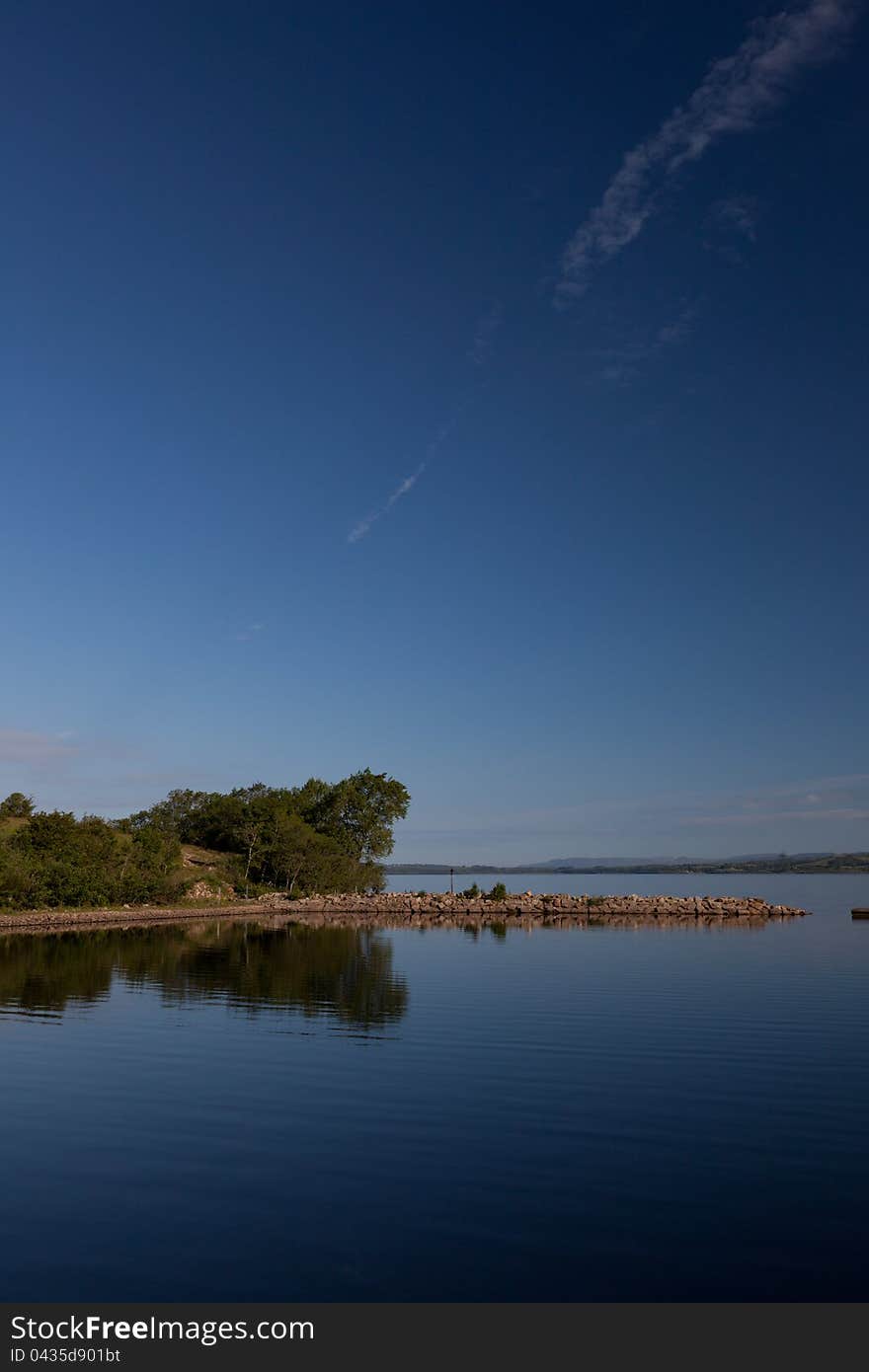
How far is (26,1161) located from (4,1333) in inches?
275

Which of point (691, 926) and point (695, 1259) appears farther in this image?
point (691, 926)

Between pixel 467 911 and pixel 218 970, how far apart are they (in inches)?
2647

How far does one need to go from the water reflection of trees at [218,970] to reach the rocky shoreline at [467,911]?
1685 cm

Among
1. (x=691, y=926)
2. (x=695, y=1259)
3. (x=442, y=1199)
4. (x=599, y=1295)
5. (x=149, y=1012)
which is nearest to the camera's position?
(x=599, y=1295)

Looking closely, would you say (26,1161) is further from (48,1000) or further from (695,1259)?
(48,1000)

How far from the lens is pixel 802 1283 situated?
12984mm

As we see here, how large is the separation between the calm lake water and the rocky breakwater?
197 ft

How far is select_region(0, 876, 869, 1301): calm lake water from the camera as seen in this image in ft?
43.9

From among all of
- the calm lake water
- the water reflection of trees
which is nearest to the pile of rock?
the water reflection of trees

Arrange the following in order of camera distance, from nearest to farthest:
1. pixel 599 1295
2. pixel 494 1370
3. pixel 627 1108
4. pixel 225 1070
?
pixel 494 1370
pixel 599 1295
pixel 627 1108
pixel 225 1070

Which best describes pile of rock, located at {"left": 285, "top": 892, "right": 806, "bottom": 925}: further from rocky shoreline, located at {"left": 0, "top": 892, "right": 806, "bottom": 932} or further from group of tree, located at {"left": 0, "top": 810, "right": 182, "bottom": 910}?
group of tree, located at {"left": 0, "top": 810, "right": 182, "bottom": 910}

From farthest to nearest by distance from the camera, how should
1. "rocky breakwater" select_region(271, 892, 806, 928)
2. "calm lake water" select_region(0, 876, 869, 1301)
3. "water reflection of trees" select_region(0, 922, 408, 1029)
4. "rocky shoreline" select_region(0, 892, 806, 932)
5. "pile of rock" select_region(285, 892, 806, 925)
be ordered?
"pile of rock" select_region(285, 892, 806, 925) < "rocky breakwater" select_region(271, 892, 806, 928) < "rocky shoreline" select_region(0, 892, 806, 932) < "water reflection of trees" select_region(0, 922, 408, 1029) < "calm lake water" select_region(0, 876, 869, 1301)

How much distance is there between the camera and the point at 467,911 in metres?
114

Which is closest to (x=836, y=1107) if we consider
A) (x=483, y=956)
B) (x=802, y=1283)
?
(x=802, y=1283)
